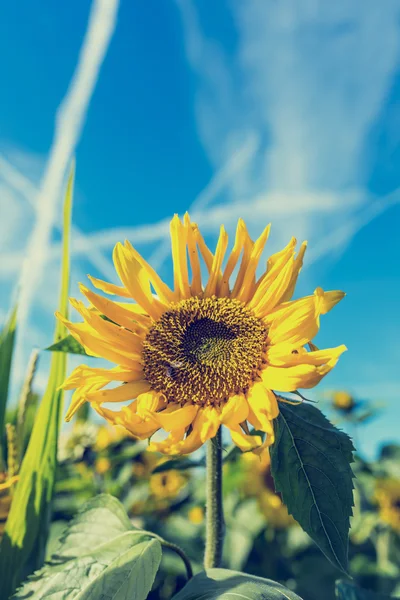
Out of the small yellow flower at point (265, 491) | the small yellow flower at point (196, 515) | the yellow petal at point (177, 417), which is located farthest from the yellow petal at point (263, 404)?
the small yellow flower at point (196, 515)

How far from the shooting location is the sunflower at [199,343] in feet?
3.28

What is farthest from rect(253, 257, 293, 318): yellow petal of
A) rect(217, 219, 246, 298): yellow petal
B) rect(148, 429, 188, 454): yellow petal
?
rect(148, 429, 188, 454): yellow petal

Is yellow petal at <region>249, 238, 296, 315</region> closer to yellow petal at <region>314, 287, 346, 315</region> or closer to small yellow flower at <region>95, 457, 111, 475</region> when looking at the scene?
yellow petal at <region>314, 287, 346, 315</region>

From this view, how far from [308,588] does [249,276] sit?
60.7 inches

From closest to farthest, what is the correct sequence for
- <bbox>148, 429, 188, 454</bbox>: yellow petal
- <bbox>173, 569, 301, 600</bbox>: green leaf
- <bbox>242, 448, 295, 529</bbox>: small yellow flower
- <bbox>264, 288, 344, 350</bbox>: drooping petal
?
<bbox>173, 569, 301, 600</bbox>: green leaf → <bbox>148, 429, 188, 454</bbox>: yellow petal → <bbox>264, 288, 344, 350</bbox>: drooping petal → <bbox>242, 448, 295, 529</bbox>: small yellow flower

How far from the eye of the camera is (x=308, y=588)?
217cm

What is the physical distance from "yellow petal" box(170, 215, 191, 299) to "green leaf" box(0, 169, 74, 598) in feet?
0.95

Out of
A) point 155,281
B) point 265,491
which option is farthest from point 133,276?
point 265,491

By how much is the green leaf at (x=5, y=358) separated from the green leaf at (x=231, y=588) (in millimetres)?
747

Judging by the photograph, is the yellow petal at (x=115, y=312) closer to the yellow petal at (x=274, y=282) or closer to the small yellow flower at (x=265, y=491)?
the yellow petal at (x=274, y=282)

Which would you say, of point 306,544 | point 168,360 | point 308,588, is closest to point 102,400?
point 168,360

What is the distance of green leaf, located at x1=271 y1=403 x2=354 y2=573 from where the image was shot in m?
0.94

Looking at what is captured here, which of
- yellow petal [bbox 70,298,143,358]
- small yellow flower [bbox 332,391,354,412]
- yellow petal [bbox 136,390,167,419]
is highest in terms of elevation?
small yellow flower [bbox 332,391,354,412]

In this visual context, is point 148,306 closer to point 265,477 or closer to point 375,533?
point 265,477
